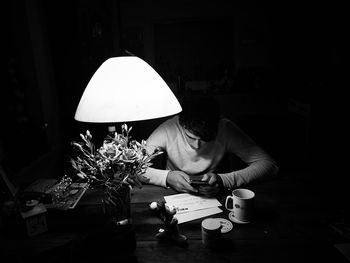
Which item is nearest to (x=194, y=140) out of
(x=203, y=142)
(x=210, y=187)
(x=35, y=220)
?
(x=203, y=142)

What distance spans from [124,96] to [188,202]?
616 millimetres

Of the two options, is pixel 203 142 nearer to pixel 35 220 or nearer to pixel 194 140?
pixel 194 140

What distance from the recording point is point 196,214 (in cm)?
118

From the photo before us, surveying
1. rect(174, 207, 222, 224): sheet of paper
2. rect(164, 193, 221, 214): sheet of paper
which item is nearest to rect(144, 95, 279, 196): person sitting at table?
rect(164, 193, 221, 214): sheet of paper

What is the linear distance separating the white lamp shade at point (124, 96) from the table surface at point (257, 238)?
40 centimetres

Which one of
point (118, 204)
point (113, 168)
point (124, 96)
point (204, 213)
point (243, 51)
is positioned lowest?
point (204, 213)

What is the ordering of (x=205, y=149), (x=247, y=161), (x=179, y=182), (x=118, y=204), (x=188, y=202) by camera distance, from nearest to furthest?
(x=118, y=204), (x=188, y=202), (x=179, y=182), (x=247, y=161), (x=205, y=149)

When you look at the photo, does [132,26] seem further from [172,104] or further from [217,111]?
[172,104]

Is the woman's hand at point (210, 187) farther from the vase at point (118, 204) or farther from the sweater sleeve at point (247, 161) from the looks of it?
the vase at point (118, 204)

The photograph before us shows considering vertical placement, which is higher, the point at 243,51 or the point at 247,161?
the point at 243,51

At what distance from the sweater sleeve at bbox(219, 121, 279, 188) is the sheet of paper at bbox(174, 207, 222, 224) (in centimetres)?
21

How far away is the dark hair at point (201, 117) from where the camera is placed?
170cm

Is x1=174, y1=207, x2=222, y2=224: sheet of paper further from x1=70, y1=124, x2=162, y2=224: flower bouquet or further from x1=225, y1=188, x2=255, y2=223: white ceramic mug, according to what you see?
x1=70, y1=124, x2=162, y2=224: flower bouquet

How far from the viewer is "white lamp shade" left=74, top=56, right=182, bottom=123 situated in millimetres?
922
